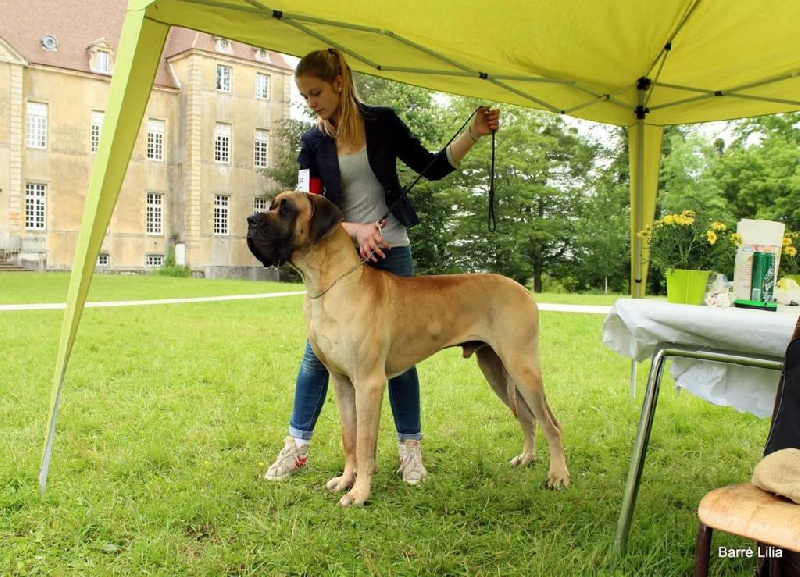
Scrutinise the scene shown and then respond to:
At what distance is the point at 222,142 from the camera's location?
34.6 meters

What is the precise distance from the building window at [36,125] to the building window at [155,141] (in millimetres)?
4577

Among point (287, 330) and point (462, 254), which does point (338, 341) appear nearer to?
point (287, 330)

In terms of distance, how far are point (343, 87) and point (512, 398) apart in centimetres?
196

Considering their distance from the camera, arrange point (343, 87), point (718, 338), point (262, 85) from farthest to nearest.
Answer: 1. point (262, 85)
2. point (343, 87)
3. point (718, 338)

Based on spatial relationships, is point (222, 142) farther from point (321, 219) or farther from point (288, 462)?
point (321, 219)

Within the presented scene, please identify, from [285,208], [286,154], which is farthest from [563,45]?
[286,154]

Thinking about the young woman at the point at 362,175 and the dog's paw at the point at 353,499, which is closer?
the dog's paw at the point at 353,499

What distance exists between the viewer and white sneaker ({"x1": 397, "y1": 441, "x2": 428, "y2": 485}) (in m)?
3.70

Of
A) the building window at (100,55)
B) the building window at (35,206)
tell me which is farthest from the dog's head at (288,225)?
the building window at (100,55)

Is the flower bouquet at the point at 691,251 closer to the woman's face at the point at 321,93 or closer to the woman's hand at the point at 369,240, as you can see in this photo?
the woman's hand at the point at 369,240

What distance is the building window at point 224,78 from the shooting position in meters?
33.5

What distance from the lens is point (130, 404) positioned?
17.0ft

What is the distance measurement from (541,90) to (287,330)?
606 cm

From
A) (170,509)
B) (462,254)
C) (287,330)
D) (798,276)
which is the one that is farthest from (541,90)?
(462,254)
